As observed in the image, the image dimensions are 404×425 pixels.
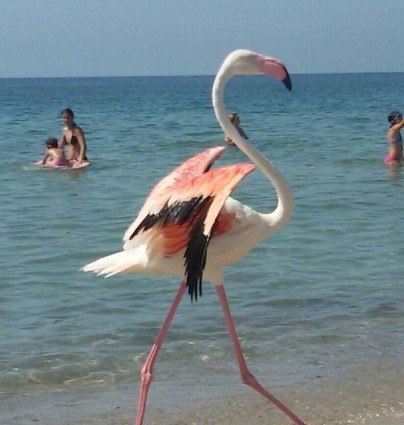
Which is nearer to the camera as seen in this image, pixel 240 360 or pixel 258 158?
pixel 258 158

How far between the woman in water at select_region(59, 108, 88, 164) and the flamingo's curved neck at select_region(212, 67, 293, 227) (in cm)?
1180

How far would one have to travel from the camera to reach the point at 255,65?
15.2 ft

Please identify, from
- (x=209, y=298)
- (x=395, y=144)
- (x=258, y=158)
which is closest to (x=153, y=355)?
(x=258, y=158)

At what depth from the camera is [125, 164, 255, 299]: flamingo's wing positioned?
4297 millimetres

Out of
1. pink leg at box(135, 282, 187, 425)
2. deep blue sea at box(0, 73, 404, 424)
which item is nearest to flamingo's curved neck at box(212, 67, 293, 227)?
pink leg at box(135, 282, 187, 425)

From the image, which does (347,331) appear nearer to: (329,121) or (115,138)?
(115,138)

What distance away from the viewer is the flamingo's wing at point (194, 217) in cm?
430

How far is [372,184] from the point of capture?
14.5 meters

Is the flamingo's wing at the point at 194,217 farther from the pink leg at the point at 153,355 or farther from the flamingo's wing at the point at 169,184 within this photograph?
the pink leg at the point at 153,355

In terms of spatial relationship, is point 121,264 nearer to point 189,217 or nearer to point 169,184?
point 169,184

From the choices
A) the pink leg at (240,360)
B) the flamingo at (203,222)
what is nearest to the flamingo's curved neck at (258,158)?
the flamingo at (203,222)

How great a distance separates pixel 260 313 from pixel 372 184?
7.54m

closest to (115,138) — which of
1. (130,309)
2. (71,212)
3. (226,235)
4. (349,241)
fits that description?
(71,212)

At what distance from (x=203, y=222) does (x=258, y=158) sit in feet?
1.68
